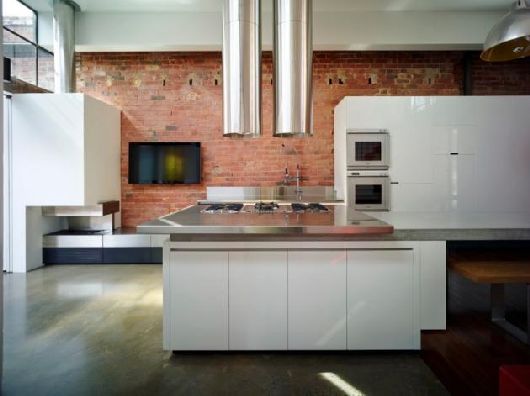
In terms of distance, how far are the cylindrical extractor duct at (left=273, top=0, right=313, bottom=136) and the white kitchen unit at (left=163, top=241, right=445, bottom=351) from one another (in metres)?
1.21

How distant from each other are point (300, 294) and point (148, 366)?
3.44ft

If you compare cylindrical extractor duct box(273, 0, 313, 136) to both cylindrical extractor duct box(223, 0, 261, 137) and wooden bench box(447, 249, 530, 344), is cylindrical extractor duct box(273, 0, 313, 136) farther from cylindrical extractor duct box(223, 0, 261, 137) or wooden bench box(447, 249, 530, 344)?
wooden bench box(447, 249, 530, 344)

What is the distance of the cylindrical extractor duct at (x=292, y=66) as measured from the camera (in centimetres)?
335

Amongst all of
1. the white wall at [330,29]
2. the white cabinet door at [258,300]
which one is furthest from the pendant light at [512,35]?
the white wall at [330,29]

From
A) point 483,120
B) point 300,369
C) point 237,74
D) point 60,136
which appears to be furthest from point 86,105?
point 483,120

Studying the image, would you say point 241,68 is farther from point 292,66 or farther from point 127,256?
point 127,256

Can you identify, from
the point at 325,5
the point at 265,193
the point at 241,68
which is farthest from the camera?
the point at 265,193

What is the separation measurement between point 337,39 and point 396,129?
1.47m

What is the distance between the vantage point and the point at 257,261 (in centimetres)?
262

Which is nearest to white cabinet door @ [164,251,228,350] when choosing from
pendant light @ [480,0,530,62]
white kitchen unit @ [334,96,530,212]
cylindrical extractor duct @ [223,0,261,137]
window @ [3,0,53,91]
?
cylindrical extractor duct @ [223,0,261,137]

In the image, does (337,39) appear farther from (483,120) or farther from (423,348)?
(423,348)

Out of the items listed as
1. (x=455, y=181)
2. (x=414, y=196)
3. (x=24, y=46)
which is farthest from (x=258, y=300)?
(x=24, y=46)

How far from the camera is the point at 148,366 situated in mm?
2586

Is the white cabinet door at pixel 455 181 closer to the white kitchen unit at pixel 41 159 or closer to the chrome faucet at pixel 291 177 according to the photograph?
the chrome faucet at pixel 291 177
